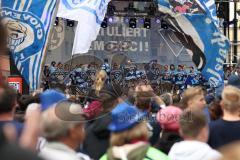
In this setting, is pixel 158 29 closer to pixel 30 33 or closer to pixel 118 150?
pixel 30 33

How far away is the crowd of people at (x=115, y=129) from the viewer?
82.0 inches

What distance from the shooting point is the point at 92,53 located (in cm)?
2122

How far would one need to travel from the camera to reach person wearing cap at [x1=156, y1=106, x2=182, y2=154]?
3975 mm

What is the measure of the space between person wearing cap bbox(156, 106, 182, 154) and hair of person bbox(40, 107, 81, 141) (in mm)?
1515

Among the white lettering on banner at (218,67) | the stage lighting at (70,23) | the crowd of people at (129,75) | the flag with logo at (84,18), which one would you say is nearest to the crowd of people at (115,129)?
the flag with logo at (84,18)

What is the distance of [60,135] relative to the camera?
253 cm

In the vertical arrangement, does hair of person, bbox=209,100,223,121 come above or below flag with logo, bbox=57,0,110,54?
below

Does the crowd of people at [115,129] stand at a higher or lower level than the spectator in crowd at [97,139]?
higher

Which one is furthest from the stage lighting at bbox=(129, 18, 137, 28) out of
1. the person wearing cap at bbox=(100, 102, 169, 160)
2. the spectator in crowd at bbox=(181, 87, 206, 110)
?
the person wearing cap at bbox=(100, 102, 169, 160)

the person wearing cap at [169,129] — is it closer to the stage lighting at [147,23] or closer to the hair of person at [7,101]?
the hair of person at [7,101]

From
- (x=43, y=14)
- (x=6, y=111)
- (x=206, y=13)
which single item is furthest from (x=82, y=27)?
(x=6, y=111)

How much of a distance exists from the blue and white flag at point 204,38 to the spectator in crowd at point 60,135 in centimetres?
678

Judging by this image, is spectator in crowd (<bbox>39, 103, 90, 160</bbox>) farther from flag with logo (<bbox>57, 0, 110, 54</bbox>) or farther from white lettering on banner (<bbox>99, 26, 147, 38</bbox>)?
white lettering on banner (<bbox>99, 26, 147, 38</bbox>)

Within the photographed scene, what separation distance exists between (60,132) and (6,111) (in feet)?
2.28
